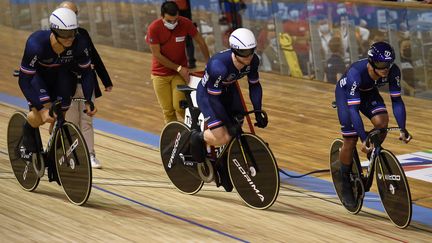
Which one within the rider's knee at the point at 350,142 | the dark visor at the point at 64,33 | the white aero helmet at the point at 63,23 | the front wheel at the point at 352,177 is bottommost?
the front wheel at the point at 352,177

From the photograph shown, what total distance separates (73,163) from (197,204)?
1.08 metres

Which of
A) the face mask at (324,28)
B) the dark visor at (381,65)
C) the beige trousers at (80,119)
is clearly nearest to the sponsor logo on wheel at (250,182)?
the dark visor at (381,65)

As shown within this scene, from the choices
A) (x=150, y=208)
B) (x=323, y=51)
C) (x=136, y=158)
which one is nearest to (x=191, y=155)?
(x=150, y=208)

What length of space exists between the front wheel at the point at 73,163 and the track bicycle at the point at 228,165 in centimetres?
96

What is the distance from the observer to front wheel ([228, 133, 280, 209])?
7.91m

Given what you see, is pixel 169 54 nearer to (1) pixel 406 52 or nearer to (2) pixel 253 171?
(2) pixel 253 171

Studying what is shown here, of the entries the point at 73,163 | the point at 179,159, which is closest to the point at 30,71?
the point at 73,163

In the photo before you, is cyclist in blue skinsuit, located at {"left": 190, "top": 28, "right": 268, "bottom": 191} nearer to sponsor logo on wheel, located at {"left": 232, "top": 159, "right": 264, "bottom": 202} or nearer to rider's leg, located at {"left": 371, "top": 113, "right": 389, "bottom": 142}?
sponsor logo on wheel, located at {"left": 232, "top": 159, "right": 264, "bottom": 202}

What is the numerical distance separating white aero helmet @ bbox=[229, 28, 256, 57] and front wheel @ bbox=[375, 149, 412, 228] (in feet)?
4.01

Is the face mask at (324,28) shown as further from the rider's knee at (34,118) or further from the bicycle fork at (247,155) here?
the rider's knee at (34,118)

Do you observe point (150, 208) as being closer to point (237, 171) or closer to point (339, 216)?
point (237, 171)

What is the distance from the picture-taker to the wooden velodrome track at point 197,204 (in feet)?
25.0

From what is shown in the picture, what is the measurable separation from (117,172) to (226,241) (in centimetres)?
251

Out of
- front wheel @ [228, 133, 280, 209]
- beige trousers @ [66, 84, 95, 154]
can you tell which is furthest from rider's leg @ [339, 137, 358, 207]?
beige trousers @ [66, 84, 95, 154]
